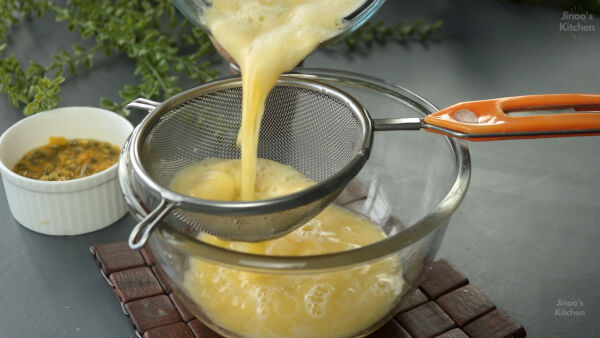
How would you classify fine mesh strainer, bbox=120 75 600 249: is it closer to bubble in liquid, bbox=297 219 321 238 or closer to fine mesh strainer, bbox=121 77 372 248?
fine mesh strainer, bbox=121 77 372 248

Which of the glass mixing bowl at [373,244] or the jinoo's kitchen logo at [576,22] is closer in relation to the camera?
the glass mixing bowl at [373,244]

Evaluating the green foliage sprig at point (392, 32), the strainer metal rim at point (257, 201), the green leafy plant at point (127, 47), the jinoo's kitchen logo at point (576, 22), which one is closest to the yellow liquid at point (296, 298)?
the strainer metal rim at point (257, 201)

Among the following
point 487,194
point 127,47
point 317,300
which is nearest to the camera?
point 317,300

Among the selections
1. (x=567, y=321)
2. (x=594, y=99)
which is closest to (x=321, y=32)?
(x=594, y=99)

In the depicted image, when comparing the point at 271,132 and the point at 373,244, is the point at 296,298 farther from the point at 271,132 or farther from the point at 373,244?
the point at 271,132

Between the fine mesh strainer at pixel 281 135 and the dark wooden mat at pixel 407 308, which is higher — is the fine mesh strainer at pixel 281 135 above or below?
above

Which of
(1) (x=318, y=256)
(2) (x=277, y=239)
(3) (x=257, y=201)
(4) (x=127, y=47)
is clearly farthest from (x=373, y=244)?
(4) (x=127, y=47)

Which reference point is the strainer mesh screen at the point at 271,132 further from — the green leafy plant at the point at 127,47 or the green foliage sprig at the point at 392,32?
the green foliage sprig at the point at 392,32

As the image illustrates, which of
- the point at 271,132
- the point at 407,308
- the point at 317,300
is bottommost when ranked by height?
the point at 407,308
